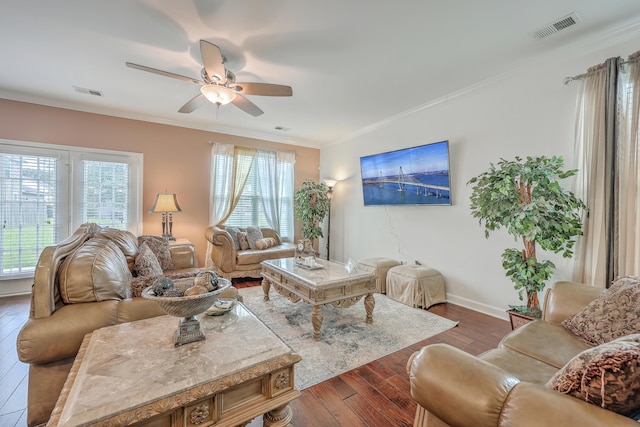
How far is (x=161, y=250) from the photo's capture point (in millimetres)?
3045

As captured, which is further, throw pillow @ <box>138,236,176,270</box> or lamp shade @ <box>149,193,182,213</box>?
lamp shade @ <box>149,193,182,213</box>

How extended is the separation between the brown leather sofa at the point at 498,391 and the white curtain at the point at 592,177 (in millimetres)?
1176

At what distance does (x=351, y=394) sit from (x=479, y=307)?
7.44 ft

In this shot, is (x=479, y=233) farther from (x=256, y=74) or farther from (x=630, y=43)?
(x=256, y=74)

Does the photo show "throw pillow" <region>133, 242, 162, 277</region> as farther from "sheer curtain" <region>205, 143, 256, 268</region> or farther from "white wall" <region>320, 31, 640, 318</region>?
"white wall" <region>320, 31, 640, 318</region>

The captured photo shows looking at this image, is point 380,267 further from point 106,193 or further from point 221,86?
point 106,193

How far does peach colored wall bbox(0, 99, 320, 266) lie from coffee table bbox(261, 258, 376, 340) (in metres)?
2.48

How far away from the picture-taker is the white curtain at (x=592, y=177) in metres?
2.21

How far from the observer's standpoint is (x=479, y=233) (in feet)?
10.6

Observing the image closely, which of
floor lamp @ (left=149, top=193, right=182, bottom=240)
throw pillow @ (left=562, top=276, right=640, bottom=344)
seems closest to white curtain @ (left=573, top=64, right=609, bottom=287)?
throw pillow @ (left=562, top=276, right=640, bottom=344)

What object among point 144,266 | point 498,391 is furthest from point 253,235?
point 498,391

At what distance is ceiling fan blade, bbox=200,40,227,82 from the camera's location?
6.54ft

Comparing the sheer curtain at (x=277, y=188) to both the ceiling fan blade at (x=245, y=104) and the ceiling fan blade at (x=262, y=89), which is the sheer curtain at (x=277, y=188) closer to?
the ceiling fan blade at (x=245, y=104)

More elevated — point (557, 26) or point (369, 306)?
point (557, 26)
